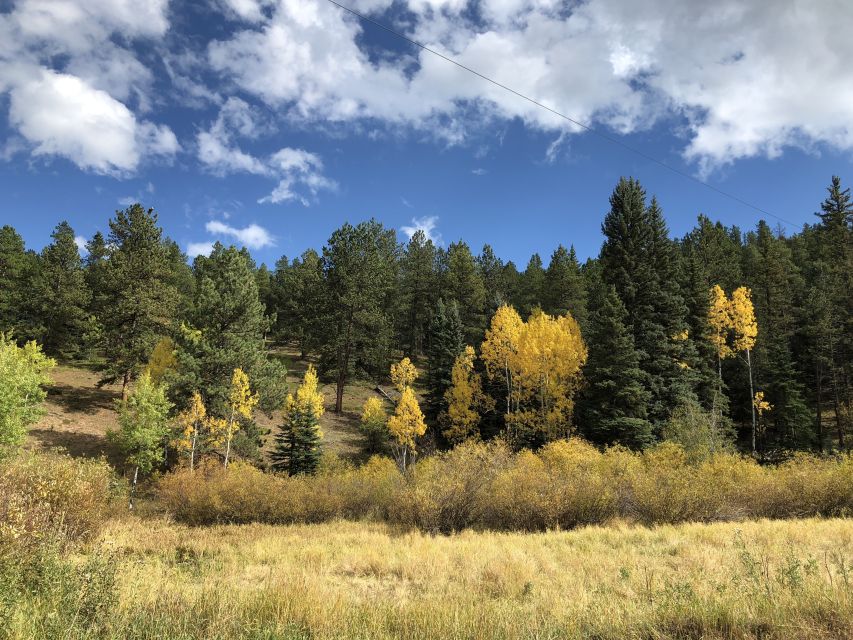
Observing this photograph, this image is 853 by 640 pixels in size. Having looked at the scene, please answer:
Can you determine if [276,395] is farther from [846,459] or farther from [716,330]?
[716,330]

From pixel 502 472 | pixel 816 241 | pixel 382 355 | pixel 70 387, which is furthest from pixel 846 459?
pixel 816 241

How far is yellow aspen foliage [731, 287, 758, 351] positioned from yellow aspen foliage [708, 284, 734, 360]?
43 centimetres

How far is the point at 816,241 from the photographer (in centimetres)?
6025

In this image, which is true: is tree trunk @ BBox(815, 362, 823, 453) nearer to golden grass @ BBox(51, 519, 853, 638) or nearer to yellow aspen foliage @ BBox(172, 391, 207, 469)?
golden grass @ BBox(51, 519, 853, 638)

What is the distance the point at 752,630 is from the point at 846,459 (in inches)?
726

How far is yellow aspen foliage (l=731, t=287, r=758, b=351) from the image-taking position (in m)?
35.9

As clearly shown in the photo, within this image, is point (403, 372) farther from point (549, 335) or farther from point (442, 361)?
point (549, 335)

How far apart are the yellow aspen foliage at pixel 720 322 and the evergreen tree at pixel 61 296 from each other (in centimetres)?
5603

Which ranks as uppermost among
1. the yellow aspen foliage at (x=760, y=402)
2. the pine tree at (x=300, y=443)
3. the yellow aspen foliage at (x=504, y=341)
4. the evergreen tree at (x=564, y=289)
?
the evergreen tree at (x=564, y=289)

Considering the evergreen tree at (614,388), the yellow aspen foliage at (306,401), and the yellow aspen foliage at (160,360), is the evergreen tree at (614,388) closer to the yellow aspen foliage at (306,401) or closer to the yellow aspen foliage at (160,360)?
the yellow aspen foliage at (306,401)

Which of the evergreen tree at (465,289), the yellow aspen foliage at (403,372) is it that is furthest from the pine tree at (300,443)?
the evergreen tree at (465,289)

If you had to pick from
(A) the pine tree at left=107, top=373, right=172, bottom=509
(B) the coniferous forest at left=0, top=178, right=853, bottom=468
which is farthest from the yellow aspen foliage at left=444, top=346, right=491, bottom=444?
(A) the pine tree at left=107, top=373, right=172, bottom=509

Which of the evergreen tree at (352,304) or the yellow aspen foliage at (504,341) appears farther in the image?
the evergreen tree at (352,304)

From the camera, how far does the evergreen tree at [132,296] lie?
34094 millimetres
